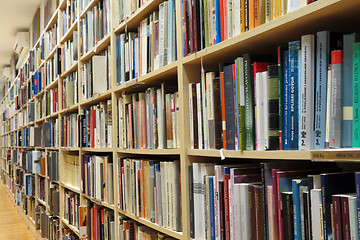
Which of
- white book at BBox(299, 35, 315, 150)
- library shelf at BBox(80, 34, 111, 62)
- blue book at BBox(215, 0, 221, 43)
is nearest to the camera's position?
white book at BBox(299, 35, 315, 150)

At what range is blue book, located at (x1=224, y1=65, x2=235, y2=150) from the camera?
125 cm

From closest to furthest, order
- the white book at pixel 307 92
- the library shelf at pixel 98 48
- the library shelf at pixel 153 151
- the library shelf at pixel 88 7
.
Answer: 1. the white book at pixel 307 92
2. the library shelf at pixel 153 151
3. the library shelf at pixel 98 48
4. the library shelf at pixel 88 7

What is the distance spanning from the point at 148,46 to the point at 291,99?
1019 mm

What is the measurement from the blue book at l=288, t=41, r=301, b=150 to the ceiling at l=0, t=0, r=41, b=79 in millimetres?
5369

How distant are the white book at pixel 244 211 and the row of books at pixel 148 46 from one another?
0.70m

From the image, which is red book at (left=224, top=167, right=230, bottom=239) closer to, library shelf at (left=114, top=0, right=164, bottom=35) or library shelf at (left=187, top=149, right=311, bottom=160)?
library shelf at (left=187, top=149, right=311, bottom=160)

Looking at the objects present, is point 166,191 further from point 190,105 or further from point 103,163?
point 103,163

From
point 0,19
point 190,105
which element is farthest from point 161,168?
point 0,19

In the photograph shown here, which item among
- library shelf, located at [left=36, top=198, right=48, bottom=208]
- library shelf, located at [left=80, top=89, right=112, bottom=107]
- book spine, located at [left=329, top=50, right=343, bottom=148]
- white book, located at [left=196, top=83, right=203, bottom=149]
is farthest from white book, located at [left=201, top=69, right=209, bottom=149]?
library shelf, located at [left=36, top=198, right=48, bottom=208]

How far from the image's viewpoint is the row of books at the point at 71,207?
10.9ft

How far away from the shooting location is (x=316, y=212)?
939mm

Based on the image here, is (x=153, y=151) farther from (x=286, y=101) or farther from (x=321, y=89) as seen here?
(x=321, y=89)

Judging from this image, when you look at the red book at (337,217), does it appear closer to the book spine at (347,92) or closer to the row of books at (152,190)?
the book spine at (347,92)

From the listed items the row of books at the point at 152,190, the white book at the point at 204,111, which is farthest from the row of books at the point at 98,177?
the white book at the point at 204,111
